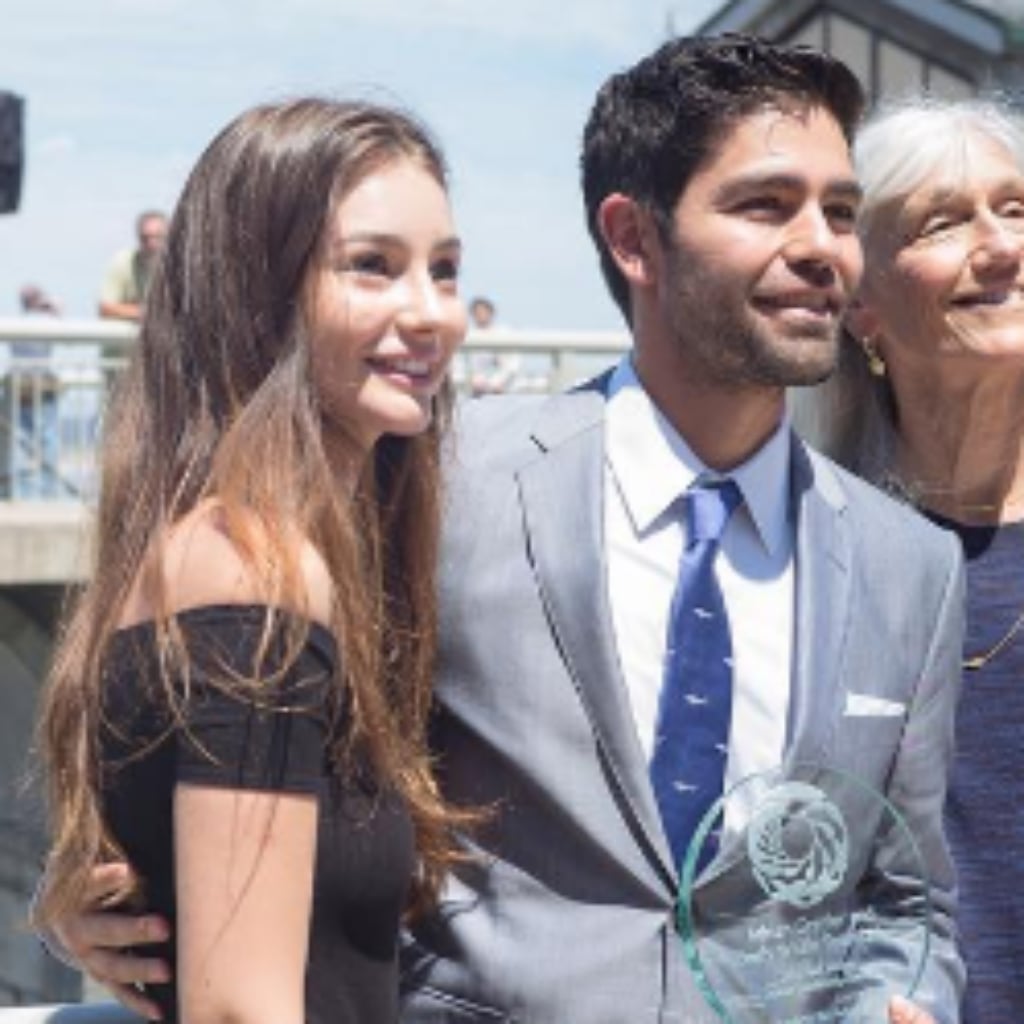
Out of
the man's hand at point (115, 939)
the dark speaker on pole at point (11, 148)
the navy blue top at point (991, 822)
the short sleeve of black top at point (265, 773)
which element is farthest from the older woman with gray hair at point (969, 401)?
the dark speaker on pole at point (11, 148)

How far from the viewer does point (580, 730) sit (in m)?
2.48

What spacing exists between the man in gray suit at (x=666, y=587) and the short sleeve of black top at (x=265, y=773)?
28 cm

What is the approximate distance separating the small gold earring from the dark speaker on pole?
6.46 meters

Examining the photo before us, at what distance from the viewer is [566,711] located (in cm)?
249

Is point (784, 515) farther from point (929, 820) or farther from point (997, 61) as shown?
point (997, 61)

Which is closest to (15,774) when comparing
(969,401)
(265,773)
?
(969,401)

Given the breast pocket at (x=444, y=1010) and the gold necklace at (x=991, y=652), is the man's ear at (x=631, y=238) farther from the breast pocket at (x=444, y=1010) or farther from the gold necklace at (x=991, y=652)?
the breast pocket at (x=444, y=1010)

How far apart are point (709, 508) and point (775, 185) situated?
38 centimetres

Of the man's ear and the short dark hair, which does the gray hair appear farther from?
the man's ear

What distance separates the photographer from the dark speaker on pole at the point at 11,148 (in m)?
9.07

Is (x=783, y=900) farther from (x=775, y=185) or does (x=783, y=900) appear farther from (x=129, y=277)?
(x=129, y=277)

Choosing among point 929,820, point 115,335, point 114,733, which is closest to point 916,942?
point 929,820

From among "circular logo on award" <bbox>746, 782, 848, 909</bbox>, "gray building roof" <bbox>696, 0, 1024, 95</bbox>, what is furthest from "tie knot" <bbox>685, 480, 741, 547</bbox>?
"gray building roof" <bbox>696, 0, 1024, 95</bbox>

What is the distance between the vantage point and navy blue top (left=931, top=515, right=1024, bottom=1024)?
9.42ft
